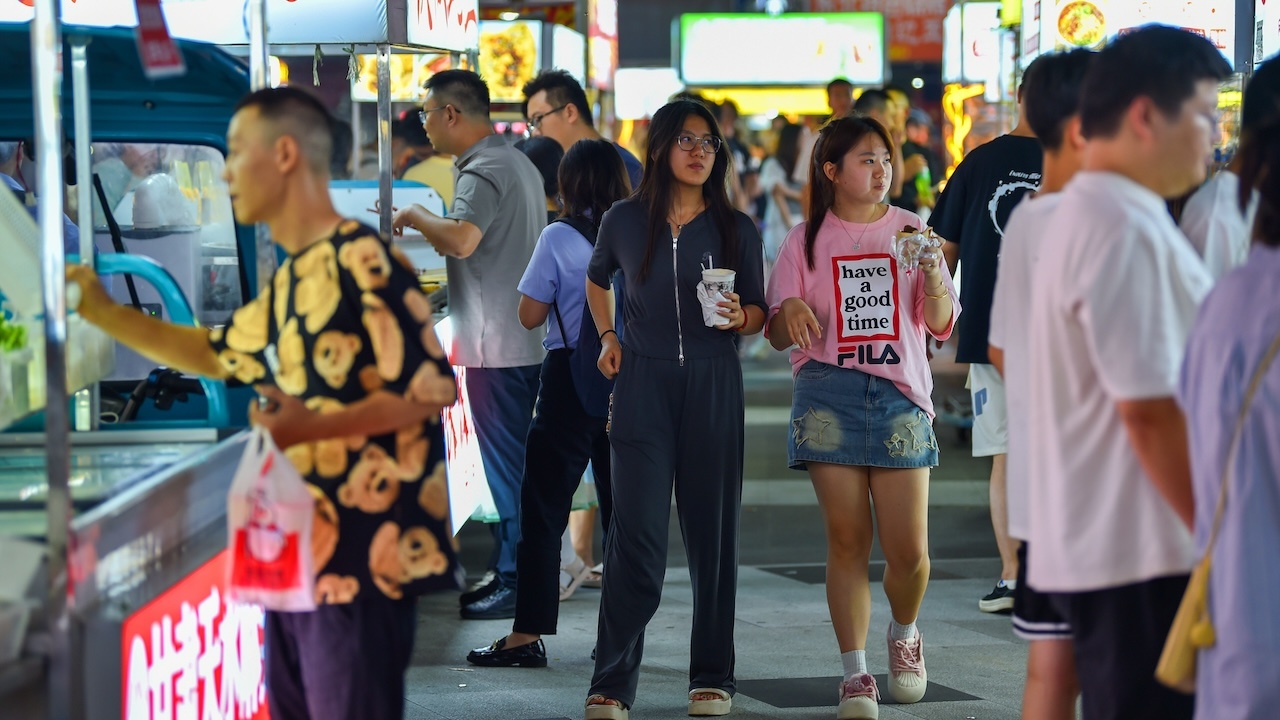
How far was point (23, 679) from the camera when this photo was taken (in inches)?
104

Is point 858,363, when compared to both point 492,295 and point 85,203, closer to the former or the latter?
point 492,295

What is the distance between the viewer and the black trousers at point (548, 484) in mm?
5727

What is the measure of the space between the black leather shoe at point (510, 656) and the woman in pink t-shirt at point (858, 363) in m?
1.20

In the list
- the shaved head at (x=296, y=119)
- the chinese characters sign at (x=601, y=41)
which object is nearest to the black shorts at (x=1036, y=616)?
the shaved head at (x=296, y=119)

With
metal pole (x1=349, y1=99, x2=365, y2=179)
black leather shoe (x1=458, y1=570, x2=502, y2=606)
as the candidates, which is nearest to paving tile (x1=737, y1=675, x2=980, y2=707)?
black leather shoe (x1=458, y1=570, x2=502, y2=606)

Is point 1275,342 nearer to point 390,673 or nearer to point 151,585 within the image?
point 390,673

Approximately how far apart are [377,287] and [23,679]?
92cm

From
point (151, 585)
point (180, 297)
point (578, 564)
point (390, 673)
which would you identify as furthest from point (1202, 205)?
point (578, 564)

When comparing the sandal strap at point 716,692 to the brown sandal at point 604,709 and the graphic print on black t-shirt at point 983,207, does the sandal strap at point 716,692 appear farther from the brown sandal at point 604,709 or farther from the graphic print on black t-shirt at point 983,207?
the graphic print on black t-shirt at point 983,207

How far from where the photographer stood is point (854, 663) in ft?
16.6

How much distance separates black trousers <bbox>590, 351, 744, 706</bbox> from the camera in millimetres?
4934

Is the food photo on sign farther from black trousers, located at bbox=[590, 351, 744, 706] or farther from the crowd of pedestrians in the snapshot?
black trousers, located at bbox=[590, 351, 744, 706]

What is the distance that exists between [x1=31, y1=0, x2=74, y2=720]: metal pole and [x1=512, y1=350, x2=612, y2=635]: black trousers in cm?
302

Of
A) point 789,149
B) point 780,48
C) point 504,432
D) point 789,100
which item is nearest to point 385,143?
point 504,432
